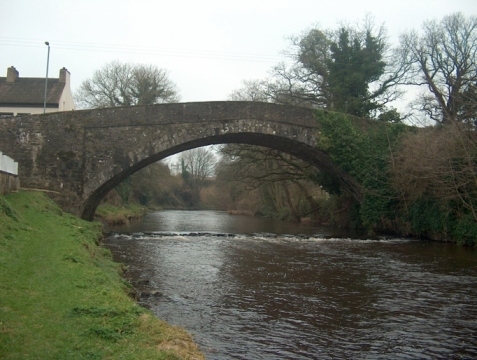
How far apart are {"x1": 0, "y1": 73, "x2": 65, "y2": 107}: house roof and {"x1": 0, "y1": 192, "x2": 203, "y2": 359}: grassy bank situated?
2454 cm

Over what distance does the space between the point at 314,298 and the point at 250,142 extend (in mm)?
15690

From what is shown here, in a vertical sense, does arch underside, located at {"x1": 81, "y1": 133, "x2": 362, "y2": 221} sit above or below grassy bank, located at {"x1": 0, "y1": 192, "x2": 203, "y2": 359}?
above

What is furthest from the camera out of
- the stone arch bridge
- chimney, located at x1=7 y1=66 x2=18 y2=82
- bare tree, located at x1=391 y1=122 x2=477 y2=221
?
chimney, located at x1=7 y1=66 x2=18 y2=82

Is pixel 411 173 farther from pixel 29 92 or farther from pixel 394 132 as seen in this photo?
pixel 29 92

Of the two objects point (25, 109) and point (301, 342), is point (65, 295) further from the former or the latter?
point (25, 109)

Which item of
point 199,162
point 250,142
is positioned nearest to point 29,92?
point 250,142

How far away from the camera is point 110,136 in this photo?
2130 cm

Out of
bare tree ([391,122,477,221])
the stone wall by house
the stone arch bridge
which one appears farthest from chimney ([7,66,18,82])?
bare tree ([391,122,477,221])

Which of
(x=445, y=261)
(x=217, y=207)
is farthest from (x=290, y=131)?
(x=217, y=207)

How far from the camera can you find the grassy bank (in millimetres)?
5168

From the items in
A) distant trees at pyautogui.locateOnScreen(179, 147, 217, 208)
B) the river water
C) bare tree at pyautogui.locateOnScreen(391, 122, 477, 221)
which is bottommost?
the river water

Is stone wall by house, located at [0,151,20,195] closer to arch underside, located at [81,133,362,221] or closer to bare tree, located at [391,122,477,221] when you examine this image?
arch underside, located at [81,133,362,221]

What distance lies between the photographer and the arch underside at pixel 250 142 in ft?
72.2

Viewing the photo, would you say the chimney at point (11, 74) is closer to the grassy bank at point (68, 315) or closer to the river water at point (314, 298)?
the river water at point (314, 298)
